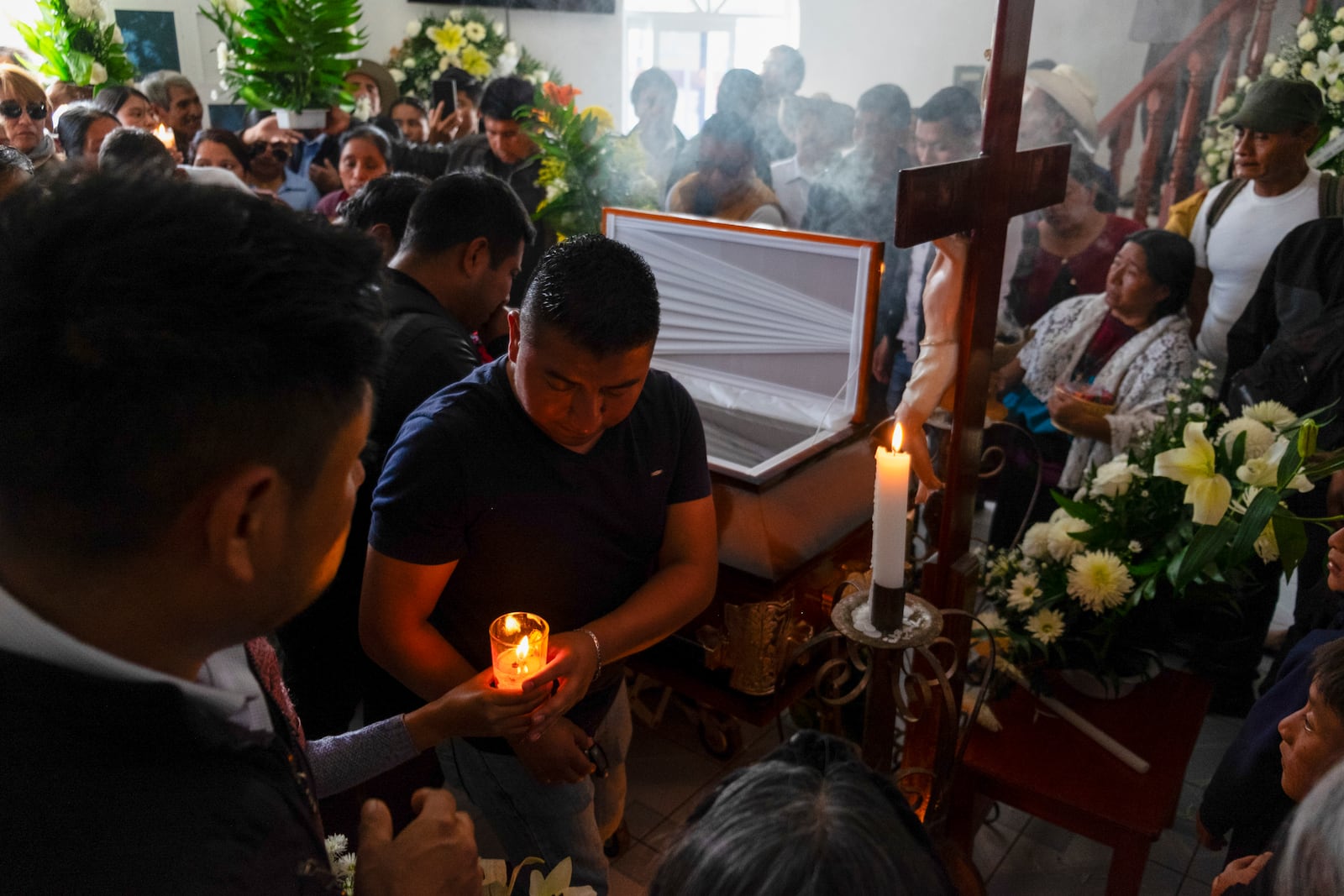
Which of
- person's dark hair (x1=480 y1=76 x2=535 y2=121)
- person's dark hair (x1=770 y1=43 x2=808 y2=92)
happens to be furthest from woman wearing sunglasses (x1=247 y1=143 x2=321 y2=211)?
person's dark hair (x1=770 y1=43 x2=808 y2=92)

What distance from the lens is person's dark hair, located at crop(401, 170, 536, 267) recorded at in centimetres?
192

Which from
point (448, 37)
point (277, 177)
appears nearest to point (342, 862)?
point (277, 177)

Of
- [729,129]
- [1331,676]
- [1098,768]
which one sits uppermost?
[729,129]

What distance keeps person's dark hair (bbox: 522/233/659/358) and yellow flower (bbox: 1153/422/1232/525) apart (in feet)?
2.95

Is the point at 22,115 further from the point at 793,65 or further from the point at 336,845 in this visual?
the point at 336,845

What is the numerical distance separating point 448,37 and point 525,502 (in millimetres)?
6343

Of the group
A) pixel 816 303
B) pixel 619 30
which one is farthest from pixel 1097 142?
pixel 619 30

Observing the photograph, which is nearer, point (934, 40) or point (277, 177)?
point (934, 40)

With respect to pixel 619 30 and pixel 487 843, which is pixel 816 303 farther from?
pixel 619 30

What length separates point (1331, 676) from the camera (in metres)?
1.18

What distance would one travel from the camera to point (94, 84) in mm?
4719

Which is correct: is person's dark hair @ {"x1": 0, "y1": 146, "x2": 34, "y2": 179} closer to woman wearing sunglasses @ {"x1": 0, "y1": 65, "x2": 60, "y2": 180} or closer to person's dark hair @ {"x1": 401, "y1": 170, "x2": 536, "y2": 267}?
person's dark hair @ {"x1": 401, "y1": 170, "x2": 536, "y2": 267}

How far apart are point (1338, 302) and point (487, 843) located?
256 cm

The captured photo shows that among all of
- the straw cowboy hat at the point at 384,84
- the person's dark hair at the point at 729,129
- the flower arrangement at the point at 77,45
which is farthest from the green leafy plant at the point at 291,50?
the straw cowboy hat at the point at 384,84
